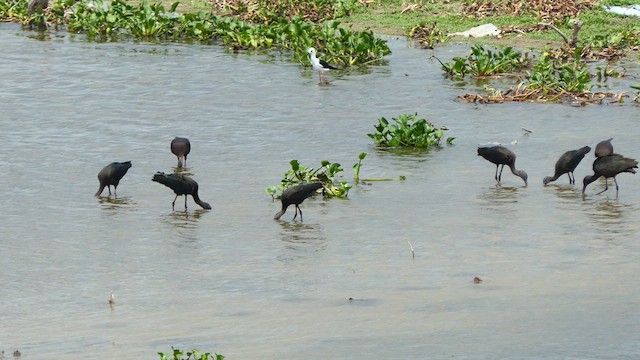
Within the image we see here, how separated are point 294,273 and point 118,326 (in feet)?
6.01

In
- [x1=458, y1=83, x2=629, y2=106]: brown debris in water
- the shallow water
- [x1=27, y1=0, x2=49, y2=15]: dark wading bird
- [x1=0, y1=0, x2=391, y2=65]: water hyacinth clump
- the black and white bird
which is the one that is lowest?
the shallow water

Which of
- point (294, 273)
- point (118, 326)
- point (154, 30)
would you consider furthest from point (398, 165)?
point (154, 30)

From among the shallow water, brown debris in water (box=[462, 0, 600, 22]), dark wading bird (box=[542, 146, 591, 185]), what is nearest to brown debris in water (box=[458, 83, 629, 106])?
the shallow water

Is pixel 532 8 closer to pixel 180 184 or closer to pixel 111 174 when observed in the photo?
pixel 111 174

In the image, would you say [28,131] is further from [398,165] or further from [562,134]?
[562,134]

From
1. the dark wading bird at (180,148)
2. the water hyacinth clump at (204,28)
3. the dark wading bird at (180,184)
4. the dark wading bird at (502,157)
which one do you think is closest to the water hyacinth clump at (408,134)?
the dark wading bird at (502,157)

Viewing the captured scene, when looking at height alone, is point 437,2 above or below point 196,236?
above

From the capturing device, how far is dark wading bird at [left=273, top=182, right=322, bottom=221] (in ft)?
36.8

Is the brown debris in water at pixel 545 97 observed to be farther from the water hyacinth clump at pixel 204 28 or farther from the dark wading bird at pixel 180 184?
the dark wading bird at pixel 180 184

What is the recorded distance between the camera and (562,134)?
15.5 metres

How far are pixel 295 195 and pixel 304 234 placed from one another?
0.44m

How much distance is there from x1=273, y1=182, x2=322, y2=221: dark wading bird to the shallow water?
10.5 inches

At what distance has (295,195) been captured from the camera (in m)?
11.2

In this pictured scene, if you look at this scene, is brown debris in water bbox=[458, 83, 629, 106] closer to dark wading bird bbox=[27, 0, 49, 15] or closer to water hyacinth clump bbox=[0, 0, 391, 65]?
water hyacinth clump bbox=[0, 0, 391, 65]
